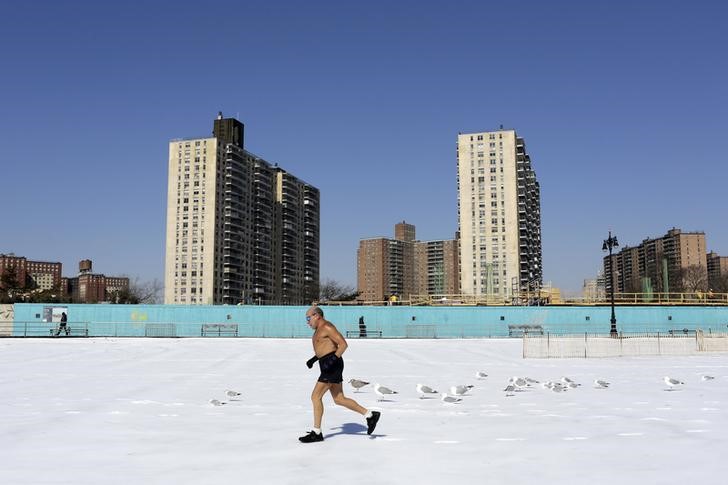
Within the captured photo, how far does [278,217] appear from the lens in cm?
17350

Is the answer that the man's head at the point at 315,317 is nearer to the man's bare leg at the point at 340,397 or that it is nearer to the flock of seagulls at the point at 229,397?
the man's bare leg at the point at 340,397

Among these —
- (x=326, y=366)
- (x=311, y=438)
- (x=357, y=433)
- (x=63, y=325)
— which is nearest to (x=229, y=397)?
(x=357, y=433)

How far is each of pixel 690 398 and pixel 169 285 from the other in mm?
142053

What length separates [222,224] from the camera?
147250 mm

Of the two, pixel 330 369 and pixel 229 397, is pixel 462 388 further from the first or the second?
pixel 229 397

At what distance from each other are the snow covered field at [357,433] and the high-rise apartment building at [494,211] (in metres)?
130

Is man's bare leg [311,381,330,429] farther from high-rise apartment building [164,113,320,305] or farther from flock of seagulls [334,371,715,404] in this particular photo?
high-rise apartment building [164,113,320,305]

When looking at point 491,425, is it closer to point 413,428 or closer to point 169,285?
point 413,428

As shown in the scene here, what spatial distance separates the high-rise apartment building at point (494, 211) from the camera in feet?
472

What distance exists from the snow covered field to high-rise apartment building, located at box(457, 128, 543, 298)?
130m

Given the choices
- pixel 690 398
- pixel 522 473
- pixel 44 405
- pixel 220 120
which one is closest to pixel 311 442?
pixel 522 473

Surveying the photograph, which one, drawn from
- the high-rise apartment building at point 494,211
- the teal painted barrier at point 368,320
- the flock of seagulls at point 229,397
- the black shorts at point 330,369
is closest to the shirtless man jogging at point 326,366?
the black shorts at point 330,369

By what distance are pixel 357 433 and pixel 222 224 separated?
14287 cm

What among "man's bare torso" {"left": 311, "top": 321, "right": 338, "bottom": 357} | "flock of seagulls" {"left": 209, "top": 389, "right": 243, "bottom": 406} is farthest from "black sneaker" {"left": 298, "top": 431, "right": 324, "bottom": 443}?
"flock of seagulls" {"left": 209, "top": 389, "right": 243, "bottom": 406}
